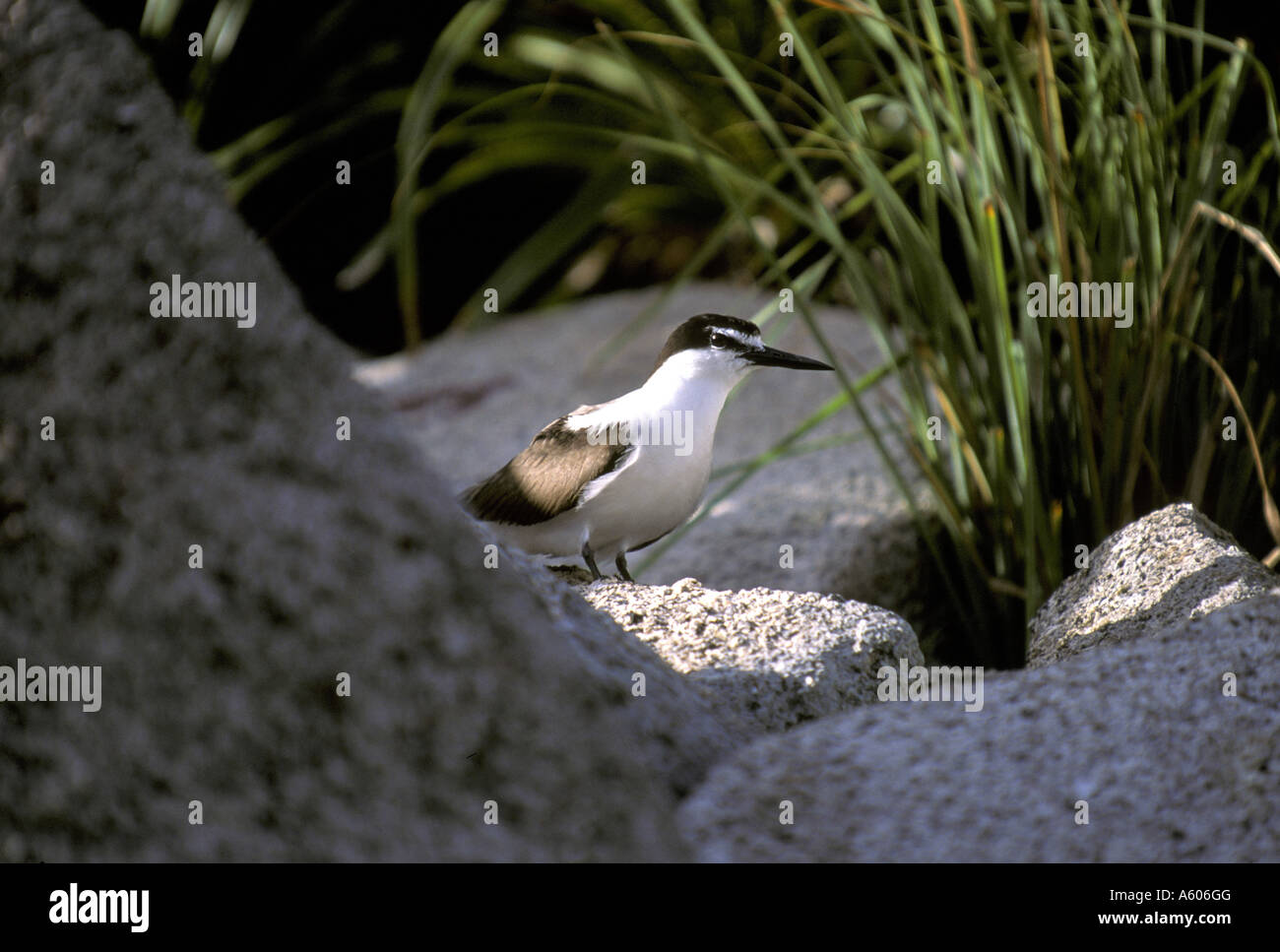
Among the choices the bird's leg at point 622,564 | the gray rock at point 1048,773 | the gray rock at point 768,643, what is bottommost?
the gray rock at point 1048,773

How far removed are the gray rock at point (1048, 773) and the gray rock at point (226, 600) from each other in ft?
0.54

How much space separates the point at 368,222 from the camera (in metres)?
4.50

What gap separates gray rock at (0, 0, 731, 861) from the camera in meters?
1.05

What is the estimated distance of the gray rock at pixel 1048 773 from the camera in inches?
46.7

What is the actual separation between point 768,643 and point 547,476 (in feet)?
1.41

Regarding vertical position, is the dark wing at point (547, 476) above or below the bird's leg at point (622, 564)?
above

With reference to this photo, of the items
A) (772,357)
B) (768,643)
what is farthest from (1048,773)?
(772,357)

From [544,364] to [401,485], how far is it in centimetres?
274

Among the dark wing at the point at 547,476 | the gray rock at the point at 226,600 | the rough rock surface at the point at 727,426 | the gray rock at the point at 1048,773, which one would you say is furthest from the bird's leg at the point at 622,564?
the gray rock at the point at 226,600

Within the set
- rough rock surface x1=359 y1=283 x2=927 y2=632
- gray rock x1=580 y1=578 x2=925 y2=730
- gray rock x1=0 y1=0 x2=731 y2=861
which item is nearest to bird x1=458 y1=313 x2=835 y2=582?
gray rock x1=580 y1=578 x2=925 y2=730

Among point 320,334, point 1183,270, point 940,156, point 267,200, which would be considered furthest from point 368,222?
point 320,334

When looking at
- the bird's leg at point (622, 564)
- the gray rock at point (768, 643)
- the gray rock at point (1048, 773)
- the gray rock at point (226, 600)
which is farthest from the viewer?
the bird's leg at point (622, 564)

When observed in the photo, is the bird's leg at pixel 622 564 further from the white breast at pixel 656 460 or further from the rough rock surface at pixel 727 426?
the rough rock surface at pixel 727 426

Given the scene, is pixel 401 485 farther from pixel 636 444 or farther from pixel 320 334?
pixel 636 444
